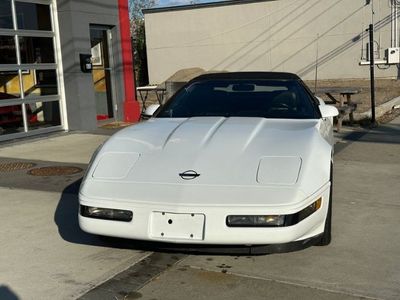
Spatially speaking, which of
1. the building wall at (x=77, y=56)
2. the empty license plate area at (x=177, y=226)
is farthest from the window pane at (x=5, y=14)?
the empty license plate area at (x=177, y=226)

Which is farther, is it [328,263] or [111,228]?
[328,263]

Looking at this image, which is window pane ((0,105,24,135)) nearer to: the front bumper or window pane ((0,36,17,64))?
window pane ((0,36,17,64))

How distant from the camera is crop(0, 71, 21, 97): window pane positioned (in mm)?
9969

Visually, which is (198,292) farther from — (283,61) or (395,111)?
(283,61)

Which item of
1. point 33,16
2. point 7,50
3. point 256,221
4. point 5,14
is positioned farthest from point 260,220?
point 33,16

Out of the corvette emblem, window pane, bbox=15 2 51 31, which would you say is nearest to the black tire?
the corvette emblem

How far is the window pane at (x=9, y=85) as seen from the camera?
9969 millimetres

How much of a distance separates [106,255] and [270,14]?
28264mm

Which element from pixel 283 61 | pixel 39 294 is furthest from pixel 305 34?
pixel 39 294

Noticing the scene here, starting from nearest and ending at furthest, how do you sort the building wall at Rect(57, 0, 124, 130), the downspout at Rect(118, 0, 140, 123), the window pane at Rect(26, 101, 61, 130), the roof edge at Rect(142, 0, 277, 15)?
the window pane at Rect(26, 101, 61, 130) < the building wall at Rect(57, 0, 124, 130) < the downspout at Rect(118, 0, 140, 123) < the roof edge at Rect(142, 0, 277, 15)

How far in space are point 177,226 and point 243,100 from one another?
6.60 feet

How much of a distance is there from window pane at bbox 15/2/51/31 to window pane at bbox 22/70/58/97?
0.91 meters

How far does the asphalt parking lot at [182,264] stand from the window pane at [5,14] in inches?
209

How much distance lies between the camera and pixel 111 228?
12.2 feet
